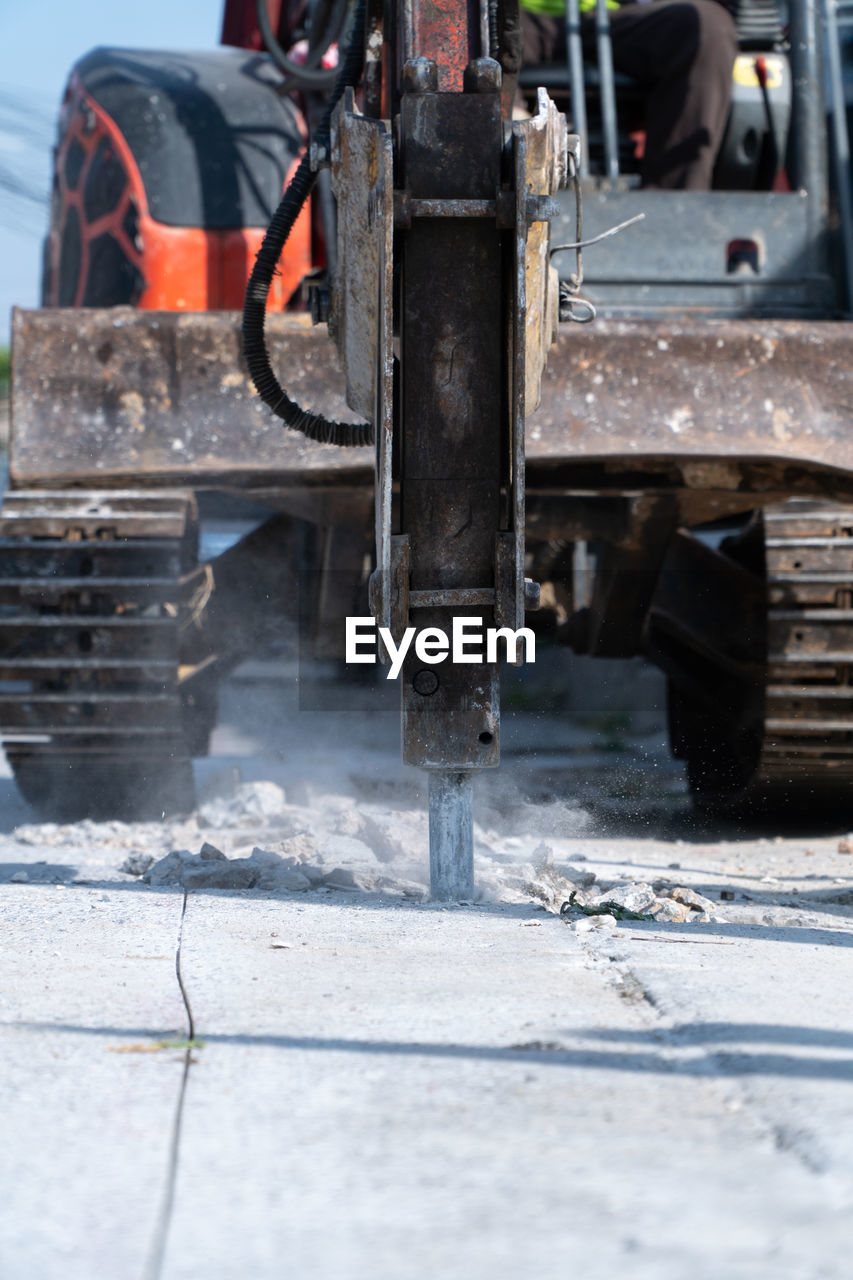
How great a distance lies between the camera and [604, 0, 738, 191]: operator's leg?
163 inches

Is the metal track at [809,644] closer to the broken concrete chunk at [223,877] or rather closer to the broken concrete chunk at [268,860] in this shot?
the broken concrete chunk at [268,860]

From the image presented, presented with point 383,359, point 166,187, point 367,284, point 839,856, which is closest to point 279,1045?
point 383,359

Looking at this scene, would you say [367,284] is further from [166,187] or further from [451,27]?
[166,187]

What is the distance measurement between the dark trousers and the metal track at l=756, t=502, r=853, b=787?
1097mm

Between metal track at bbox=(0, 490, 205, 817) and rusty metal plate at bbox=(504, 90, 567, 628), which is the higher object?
rusty metal plate at bbox=(504, 90, 567, 628)

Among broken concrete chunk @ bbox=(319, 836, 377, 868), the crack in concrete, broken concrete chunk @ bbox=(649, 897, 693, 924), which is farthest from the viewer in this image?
broken concrete chunk @ bbox=(319, 836, 377, 868)

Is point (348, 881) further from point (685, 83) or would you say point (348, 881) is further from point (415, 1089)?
point (685, 83)

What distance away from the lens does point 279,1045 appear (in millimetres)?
1597

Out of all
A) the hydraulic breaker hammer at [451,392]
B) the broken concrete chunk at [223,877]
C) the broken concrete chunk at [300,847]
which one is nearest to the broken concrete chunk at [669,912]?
the hydraulic breaker hammer at [451,392]

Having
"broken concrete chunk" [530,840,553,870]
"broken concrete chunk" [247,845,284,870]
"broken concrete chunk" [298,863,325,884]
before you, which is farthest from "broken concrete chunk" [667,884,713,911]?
"broken concrete chunk" [247,845,284,870]

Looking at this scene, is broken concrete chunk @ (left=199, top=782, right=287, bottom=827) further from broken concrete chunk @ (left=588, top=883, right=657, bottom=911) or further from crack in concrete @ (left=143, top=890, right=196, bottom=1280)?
crack in concrete @ (left=143, top=890, right=196, bottom=1280)

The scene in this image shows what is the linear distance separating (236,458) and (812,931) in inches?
73.1

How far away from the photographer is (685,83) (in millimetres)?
4148

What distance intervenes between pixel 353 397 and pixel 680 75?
2114 millimetres
